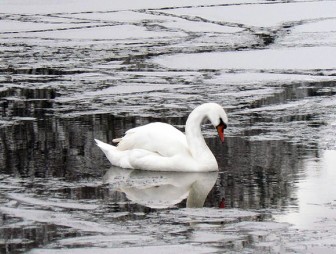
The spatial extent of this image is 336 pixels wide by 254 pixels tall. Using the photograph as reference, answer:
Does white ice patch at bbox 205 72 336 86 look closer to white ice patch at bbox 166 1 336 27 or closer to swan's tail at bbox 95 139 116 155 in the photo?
swan's tail at bbox 95 139 116 155

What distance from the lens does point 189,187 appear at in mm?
8969

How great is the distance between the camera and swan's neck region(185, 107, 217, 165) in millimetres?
9508

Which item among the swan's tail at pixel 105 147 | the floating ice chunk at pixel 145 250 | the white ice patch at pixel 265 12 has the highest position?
the white ice patch at pixel 265 12

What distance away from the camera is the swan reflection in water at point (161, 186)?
330 inches

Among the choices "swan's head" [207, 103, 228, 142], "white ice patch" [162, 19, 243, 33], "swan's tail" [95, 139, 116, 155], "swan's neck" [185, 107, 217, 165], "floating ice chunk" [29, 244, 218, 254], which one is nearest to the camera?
Result: "floating ice chunk" [29, 244, 218, 254]

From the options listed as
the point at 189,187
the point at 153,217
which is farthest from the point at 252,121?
the point at 153,217

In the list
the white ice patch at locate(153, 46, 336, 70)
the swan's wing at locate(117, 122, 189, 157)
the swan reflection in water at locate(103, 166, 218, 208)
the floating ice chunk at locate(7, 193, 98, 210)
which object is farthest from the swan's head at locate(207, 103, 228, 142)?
the white ice patch at locate(153, 46, 336, 70)

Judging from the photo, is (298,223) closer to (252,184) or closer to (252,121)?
(252,184)

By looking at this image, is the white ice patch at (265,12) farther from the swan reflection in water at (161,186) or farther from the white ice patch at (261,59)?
the swan reflection in water at (161,186)

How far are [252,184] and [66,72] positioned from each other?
22.9 feet

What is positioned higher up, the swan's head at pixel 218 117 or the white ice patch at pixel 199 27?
the white ice patch at pixel 199 27

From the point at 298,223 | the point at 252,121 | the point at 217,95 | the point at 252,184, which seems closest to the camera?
the point at 298,223

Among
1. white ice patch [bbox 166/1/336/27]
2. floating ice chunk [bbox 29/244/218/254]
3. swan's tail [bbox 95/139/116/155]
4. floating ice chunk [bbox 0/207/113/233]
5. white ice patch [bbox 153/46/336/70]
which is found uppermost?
white ice patch [bbox 166/1/336/27]

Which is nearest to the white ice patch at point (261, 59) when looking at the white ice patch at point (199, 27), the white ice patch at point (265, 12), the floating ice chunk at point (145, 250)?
the white ice patch at point (199, 27)
